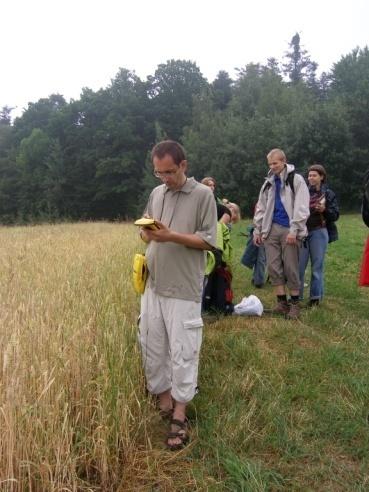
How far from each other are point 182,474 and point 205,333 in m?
2.19

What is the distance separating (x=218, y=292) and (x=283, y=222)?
3.76ft

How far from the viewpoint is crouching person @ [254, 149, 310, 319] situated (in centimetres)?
514

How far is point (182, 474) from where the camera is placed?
99.3 inches

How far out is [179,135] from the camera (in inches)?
1783

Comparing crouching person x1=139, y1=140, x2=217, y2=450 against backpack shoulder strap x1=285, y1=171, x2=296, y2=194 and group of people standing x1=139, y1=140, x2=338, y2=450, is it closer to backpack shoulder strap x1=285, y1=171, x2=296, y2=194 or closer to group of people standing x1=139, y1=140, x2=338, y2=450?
group of people standing x1=139, y1=140, x2=338, y2=450

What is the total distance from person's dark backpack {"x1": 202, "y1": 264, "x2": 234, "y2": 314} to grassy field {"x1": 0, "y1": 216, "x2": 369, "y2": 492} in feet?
3.26

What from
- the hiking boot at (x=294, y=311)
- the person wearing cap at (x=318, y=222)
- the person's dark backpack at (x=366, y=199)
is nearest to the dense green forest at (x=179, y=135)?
the person wearing cap at (x=318, y=222)

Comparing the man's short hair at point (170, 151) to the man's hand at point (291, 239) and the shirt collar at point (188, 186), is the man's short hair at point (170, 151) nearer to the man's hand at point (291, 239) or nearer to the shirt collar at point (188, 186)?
the shirt collar at point (188, 186)

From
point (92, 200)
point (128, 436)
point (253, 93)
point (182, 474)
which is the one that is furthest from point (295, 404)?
point (92, 200)

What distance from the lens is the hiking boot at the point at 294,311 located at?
17.5ft

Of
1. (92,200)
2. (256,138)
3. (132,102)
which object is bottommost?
(92,200)

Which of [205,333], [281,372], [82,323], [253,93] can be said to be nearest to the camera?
[82,323]

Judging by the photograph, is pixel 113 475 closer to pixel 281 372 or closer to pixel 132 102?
pixel 281 372

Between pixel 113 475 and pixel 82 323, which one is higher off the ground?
pixel 82 323
